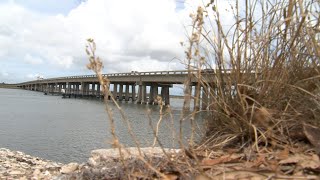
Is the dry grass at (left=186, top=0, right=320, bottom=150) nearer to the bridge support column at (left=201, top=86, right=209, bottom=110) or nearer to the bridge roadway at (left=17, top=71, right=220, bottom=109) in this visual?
the bridge support column at (left=201, top=86, right=209, bottom=110)

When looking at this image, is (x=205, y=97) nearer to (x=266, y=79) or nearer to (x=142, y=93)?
(x=266, y=79)

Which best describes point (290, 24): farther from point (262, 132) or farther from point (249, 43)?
point (262, 132)

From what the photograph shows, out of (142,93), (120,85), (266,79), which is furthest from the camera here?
(120,85)

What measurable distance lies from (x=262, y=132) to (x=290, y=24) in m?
0.91

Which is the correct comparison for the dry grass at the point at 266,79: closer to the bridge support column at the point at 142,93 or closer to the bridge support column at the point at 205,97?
the bridge support column at the point at 205,97

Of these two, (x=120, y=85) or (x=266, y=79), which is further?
(x=120, y=85)

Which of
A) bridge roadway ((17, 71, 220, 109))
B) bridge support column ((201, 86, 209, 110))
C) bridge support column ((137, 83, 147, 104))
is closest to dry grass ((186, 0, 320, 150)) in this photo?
bridge support column ((201, 86, 209, 110))

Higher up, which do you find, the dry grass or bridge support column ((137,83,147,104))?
the dry grass

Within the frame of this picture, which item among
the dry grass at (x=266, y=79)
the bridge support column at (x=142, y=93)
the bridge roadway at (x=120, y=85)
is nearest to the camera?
the dry grass at (x=266, y=79)

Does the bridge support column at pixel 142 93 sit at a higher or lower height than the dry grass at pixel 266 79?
lower

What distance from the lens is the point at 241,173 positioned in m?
2.56

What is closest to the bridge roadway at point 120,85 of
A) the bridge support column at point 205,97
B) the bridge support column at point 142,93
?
the bridge support column at point 142,93

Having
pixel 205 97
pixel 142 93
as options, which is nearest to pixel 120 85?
pixel 142 93

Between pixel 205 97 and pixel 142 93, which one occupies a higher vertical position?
pixel 205 97
